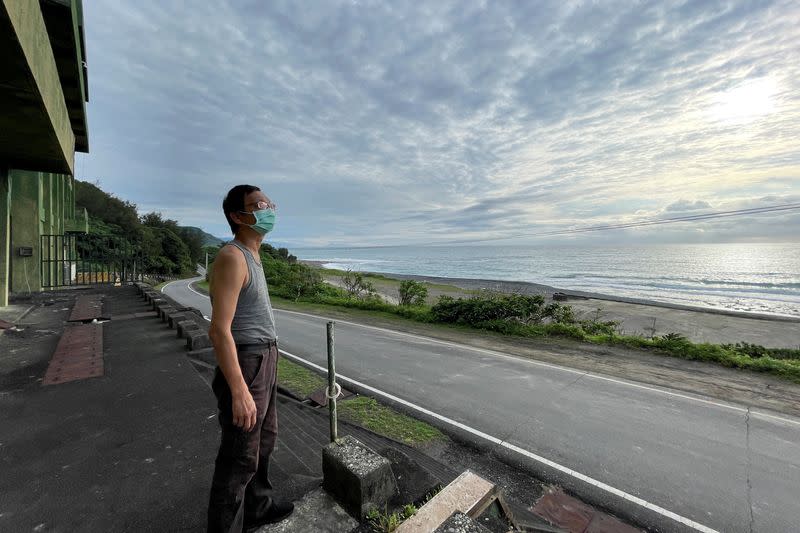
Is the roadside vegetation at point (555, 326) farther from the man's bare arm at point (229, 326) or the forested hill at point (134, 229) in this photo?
the forested hill at point (134, 229)

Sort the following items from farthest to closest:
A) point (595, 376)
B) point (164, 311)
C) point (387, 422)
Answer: point (164, 311) → point (595, 376) → point (387, 422)

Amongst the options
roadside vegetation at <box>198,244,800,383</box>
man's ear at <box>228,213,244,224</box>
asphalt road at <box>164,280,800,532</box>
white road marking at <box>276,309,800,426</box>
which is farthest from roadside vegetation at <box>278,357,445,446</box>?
roadside vegetation at <box>198,244,800,383</box>

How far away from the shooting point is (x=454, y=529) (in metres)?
1.75

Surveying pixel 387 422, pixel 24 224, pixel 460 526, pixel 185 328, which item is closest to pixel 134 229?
pixel 24 224

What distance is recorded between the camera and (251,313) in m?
1.93

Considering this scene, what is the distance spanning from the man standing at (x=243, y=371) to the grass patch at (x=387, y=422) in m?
2.07

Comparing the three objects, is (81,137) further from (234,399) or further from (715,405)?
(715,405)

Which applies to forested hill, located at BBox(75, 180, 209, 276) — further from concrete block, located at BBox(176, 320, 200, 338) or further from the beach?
the beach

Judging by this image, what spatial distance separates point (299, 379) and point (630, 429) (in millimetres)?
4842

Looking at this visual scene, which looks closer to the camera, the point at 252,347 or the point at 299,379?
the point at 252,347

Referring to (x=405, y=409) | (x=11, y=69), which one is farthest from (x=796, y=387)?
(x=11, y=69)

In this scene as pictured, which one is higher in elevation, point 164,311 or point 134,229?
point 134,229

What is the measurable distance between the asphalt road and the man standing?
119 inches

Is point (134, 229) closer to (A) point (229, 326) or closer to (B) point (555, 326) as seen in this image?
(B) point (555, 326)
